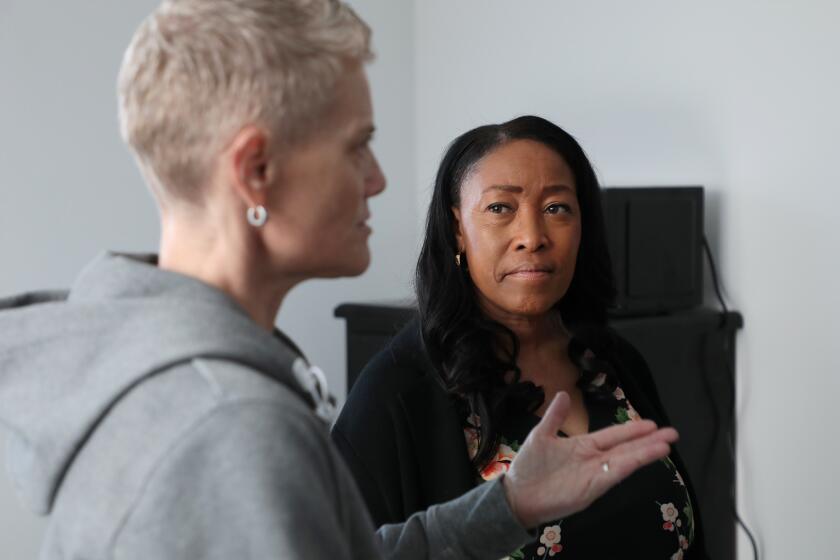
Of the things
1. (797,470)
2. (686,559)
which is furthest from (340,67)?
(797,470)

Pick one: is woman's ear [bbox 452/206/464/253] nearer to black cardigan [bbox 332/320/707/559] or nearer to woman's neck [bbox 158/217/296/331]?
black cardigan [bbox 332/320/707/559]

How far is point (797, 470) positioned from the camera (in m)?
2.57

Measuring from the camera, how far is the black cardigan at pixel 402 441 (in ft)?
5.56

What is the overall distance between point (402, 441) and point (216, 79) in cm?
97

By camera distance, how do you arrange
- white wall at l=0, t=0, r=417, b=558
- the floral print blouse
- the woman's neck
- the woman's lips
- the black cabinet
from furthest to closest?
white wall at l=0, t=0, r=417, b=558 < the black cabinet < the woman's lips < the floral print blouse < the woman's neck

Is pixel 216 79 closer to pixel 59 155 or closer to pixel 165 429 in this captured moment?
pixel 165 429

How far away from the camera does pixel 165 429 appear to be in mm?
770

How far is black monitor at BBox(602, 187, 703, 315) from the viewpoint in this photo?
2684 millimetres

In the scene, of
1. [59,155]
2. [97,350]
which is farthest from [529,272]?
[59,155]

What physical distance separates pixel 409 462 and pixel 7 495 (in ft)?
5.02

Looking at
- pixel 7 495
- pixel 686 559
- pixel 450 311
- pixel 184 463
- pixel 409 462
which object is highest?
pixel 184 463

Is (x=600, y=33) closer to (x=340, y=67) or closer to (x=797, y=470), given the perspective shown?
(x=797, y=470)

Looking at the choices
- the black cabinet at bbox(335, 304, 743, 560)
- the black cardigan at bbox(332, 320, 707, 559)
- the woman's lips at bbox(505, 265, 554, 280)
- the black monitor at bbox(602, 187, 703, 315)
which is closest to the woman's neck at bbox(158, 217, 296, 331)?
the black cardigan at bbox(332, 320, 707, 559)

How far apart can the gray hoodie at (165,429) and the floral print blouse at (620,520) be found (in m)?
0.84
